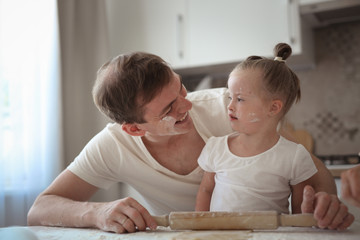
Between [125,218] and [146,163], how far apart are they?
0.40m

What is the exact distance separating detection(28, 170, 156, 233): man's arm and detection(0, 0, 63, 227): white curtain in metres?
1.04

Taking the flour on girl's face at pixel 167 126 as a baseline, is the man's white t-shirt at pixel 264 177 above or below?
below

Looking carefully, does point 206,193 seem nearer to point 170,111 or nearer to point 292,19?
point 170,111

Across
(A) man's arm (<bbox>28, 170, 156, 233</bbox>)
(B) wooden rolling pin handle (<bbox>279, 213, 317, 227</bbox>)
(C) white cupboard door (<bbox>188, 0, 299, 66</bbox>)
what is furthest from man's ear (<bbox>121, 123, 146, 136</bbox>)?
(C) white cupboard door (<bbox>188, 0, 299, 66</bbox>)

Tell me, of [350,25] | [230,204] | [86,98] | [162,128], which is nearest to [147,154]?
[162,128]

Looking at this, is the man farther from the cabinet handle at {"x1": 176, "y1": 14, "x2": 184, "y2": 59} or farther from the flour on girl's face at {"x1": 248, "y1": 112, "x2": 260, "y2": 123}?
the cabinet handle at {"x1": 176, "y1": 14, "x2": 184, "y2": 59}

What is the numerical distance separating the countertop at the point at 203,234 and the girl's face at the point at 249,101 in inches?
12.0

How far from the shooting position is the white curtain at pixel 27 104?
7.50ft

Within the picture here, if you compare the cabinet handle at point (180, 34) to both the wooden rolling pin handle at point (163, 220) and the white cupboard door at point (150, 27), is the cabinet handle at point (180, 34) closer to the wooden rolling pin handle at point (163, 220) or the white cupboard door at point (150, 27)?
the white cupboard door at point (150, 27)

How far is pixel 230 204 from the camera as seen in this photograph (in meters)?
1.08

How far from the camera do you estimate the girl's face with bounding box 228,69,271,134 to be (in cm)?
107

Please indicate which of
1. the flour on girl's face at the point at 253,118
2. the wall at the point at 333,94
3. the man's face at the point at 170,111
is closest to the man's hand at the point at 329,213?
the flour on girl's face at the point at 253,118

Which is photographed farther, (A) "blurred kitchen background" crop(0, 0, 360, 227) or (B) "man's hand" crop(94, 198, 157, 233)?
(A) "blurred kitchen background" crop(0, 0, 360, 227)

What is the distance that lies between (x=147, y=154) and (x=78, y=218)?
0.32 meters
